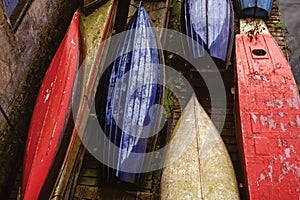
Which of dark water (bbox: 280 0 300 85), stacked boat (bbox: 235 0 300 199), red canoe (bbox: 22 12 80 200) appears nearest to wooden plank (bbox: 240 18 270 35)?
stacked boat (bbox: 235 0 300 199)

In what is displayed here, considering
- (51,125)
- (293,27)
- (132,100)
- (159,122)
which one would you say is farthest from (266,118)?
(293,27)

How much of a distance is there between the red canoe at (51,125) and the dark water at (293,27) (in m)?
3.10

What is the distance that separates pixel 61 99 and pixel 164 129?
→ 1110 millimetres

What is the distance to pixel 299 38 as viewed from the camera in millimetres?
5875

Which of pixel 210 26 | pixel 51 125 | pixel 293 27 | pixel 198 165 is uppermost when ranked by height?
pixel 293 27

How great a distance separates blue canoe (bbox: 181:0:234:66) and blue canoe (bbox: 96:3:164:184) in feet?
1.64

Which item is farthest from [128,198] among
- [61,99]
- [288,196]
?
[288,196]

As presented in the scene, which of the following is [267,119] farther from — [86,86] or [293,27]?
[293,27]

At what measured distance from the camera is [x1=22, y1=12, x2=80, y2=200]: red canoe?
3.40 metres

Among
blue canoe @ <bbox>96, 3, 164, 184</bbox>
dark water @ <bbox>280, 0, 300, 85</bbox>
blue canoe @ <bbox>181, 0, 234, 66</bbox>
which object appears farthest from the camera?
dark water @ <bbox>280, 0, 300, 85</bbox>

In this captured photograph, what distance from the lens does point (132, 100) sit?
3846mm

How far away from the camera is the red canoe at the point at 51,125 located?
11.2 ft

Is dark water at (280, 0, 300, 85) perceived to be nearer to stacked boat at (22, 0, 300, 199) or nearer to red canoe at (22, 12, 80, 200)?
stacked boat at (22, 0, 300, 199)

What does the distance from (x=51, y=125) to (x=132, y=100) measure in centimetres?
82
